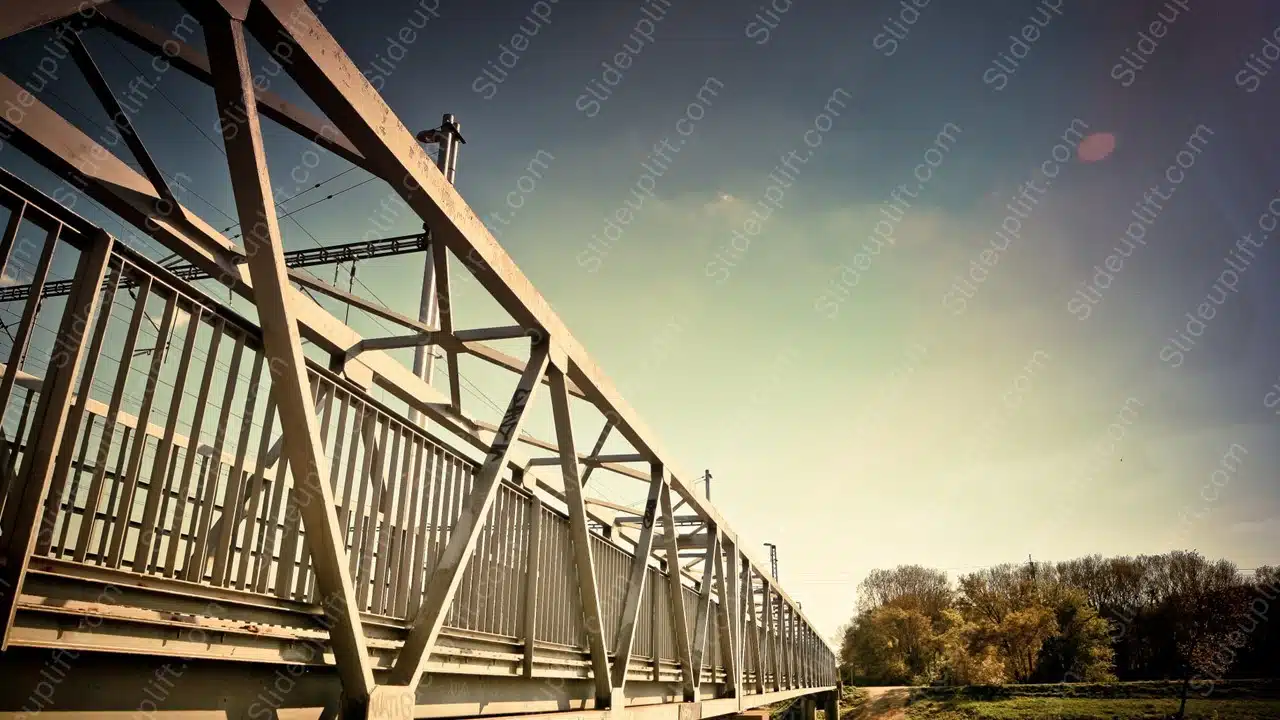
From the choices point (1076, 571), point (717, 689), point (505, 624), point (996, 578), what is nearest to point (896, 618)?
point (996, 578)

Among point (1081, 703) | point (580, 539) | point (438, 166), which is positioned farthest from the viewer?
point (1081, 703)

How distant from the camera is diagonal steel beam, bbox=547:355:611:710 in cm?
593

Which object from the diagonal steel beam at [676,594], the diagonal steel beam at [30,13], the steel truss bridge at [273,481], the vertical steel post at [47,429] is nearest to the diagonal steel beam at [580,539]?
the steel truss bridge at [273,481]

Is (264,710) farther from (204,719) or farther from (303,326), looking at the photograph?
(303,326)

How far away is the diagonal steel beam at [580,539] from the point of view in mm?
5934

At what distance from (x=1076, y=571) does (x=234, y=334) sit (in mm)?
88879

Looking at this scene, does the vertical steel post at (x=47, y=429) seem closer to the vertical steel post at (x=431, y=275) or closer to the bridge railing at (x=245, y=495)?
the bridge railing at (x=245, y=495)

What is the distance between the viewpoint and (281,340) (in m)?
3.28

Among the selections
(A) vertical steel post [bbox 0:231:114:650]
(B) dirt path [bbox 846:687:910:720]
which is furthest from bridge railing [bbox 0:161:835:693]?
(B) dirt path [bbox 846:687:910:720]

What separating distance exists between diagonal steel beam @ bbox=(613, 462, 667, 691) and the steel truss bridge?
44mm

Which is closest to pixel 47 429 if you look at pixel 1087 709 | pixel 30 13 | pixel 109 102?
pixel 30 13

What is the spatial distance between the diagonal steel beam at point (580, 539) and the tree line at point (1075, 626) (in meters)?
54.9

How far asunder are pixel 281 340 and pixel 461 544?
1797 millimetres

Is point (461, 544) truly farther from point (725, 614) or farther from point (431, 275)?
point (431, 275)
